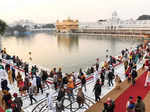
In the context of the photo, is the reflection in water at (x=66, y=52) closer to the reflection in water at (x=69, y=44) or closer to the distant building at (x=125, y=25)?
the reflection in water at (x=69, y=44)

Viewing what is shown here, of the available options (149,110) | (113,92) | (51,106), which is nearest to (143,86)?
(113,92)

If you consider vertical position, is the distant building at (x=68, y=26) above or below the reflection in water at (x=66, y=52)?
above

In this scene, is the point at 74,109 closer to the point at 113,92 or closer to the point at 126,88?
the point at 113,92

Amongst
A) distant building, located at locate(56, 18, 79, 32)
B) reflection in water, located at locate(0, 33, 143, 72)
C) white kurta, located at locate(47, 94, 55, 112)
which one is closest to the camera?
white kurta, located at locate(47, 94, 55, 112)

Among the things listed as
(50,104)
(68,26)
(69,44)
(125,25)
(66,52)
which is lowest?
(66,52)

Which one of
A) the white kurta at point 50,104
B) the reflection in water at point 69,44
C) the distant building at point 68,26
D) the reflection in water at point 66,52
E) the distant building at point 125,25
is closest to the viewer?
the white kurta at point 50,104

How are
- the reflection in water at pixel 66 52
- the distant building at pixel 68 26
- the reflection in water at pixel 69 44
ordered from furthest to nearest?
the distant building at pixel 68 26
the reflection in water at pixel 69 44
the reflection in water at pixel 66 52

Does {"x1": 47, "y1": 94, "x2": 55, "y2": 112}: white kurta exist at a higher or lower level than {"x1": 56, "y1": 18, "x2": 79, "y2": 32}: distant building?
lower

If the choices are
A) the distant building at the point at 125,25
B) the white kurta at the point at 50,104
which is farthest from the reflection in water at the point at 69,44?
the distant building at the point at 125,25

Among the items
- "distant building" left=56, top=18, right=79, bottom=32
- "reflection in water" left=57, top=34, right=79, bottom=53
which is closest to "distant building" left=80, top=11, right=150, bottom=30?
"distant building" left=56, top=18, right=79, bottom=32

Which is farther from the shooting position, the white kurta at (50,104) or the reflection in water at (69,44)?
the reflection in water at (69,44)

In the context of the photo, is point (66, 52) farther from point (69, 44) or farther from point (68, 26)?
A: point (68, 26)

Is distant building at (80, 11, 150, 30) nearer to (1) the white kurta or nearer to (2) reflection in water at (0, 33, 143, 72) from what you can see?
(2) reflection in water at (0, 33, 143, 72)

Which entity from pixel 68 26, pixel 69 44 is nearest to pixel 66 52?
pixel 69 44
